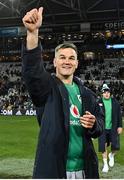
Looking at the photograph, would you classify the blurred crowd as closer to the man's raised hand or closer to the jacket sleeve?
the jacket sleeve

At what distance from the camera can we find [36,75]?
403cm

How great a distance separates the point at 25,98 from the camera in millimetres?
47719

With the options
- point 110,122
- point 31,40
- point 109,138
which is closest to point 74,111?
point 31,40

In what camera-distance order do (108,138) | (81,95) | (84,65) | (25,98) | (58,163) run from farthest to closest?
(84,65) → (25,98) → (108,138) → (81,95) → (58,163)

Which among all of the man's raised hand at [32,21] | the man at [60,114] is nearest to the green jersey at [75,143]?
the man at [60,114]

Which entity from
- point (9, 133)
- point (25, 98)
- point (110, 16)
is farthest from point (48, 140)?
point (110, 16)

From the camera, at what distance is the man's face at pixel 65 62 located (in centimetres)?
425

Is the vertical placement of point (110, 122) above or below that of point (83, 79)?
below

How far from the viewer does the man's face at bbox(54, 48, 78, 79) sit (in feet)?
14.0

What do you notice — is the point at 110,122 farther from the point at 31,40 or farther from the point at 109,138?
the point at 31,40

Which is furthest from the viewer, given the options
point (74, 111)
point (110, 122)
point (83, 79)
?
point (83, 79)

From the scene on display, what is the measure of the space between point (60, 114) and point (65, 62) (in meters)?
0.47

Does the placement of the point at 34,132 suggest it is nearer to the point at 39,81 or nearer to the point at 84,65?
the point at 39,81

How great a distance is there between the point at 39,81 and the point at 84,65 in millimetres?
59203
